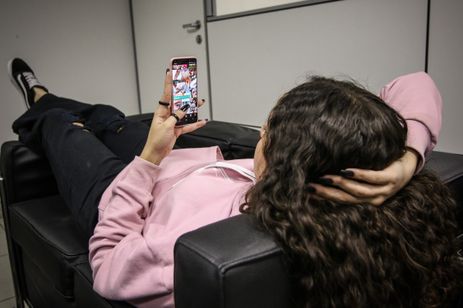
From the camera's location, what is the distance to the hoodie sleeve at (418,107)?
808 millimetres

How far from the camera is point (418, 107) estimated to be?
0.92 metres

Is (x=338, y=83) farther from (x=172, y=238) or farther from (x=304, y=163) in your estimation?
(x=172, y=238)

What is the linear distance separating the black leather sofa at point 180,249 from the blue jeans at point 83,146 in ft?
0.27

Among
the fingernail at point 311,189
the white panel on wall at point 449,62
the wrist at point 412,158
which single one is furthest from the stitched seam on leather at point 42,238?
the white panel on wall at point 449,62

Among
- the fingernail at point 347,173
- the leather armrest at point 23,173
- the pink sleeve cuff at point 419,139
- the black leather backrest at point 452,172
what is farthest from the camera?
the leather armrest at point 23,173

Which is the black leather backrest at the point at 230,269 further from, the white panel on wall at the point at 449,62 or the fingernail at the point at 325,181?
the white panel on wall at the point at 449,62

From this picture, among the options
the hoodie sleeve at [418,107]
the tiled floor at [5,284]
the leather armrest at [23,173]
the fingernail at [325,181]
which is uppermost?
the hoodie sleeve at [418,107]

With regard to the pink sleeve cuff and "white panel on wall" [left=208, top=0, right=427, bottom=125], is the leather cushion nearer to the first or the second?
the pink sleeve cuff

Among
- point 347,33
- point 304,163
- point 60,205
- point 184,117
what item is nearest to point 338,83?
point 304,163

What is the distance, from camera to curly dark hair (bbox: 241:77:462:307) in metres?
0.59

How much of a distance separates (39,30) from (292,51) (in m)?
1.80

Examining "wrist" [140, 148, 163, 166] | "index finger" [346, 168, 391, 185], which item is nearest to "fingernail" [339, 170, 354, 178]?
"index finger" [346, 168, 391, 185]

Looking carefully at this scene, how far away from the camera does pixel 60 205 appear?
4.53ft

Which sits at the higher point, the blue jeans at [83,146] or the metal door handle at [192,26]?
the metal door handle at [192,26]
